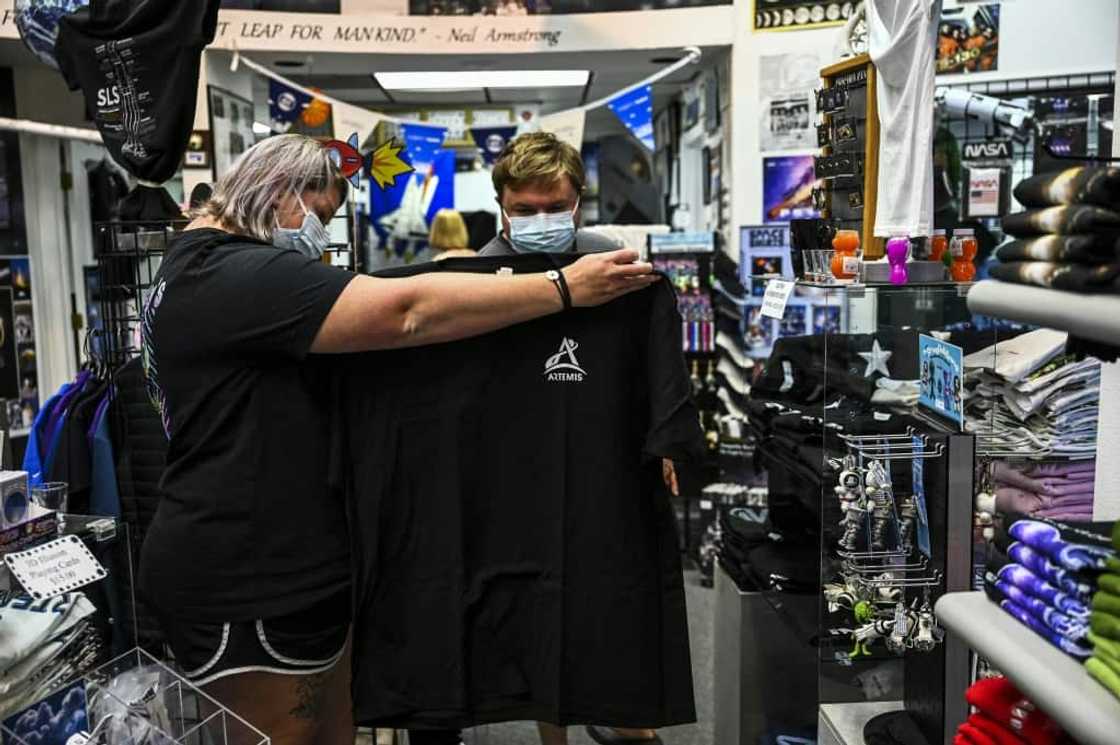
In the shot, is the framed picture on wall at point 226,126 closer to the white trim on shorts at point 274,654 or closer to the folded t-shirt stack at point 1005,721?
the white trim on shorts at point 274,654

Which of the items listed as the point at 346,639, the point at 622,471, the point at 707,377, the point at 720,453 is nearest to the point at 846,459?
the point at 622,471

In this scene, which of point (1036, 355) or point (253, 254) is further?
point (1036, 355)

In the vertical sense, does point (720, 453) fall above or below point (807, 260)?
below

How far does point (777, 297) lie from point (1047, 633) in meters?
1.10

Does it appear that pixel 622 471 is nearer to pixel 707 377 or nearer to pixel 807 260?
pixel 807 260

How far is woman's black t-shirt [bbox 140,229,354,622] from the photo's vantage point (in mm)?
1722

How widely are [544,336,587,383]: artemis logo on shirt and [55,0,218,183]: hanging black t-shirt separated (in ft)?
5.11

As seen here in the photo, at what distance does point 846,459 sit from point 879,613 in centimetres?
33

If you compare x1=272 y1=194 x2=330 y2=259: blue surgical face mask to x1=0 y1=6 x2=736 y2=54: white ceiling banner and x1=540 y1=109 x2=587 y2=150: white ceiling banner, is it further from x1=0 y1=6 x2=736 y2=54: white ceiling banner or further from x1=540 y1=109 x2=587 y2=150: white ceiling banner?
x1=0 y1=6 x2=736 y2=54: white ceiling banner

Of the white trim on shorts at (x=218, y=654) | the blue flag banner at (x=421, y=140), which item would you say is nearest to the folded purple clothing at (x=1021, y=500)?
the white trim on shorts at (x=218, y=654)

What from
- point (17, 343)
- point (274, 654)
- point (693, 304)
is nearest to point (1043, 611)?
point (274, 654)

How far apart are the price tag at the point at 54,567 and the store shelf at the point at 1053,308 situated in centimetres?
148

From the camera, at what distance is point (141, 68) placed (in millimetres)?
2768

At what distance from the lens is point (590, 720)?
199cm
